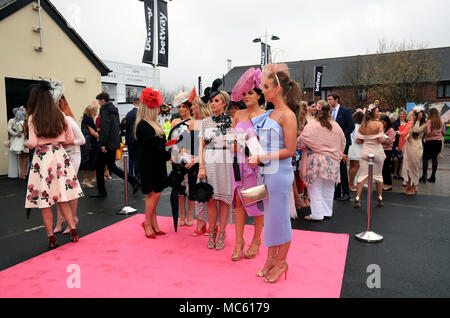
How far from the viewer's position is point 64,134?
13.8 ft

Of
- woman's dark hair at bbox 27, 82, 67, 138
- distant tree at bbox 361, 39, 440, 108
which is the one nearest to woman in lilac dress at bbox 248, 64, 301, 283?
woman's dark hair at bbox 27, 82, 67, 138

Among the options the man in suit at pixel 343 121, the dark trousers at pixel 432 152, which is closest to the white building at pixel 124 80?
the dark trousers at pixel 432 152

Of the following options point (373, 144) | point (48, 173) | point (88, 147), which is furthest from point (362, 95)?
point (48, 173)

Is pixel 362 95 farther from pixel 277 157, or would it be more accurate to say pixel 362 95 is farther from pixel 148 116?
pixel 277 157

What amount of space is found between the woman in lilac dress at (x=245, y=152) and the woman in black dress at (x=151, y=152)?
44.1 inches

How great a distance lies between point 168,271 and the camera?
342 cm

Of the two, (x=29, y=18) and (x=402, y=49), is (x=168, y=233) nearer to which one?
(x=29, y=18)

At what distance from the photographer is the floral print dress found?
13.1 ft

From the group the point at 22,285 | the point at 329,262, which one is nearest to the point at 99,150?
the point at 22,285

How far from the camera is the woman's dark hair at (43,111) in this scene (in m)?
3.95

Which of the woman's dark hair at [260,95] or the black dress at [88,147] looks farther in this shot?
the black dress at [88,147]

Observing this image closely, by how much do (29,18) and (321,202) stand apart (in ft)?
34.3

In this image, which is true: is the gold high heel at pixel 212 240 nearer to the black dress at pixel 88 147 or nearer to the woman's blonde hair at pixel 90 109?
the black dress at pixel 88 147

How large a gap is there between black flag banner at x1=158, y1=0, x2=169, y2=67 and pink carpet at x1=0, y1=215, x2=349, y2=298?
322 inches
